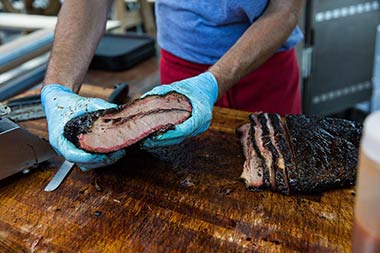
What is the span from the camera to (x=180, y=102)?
1368mm

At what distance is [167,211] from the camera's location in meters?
1.26

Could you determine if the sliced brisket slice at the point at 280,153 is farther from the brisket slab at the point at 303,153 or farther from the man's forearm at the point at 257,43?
the man's forearm at the point at 257,43

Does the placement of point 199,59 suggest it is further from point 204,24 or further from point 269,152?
point 269,152

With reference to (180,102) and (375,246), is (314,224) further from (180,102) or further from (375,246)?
(180,102)

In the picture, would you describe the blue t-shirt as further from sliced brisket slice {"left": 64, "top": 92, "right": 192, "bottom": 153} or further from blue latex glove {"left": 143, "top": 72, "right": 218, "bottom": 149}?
sliced brisket slice {"left": 64, "top": 92, "right": 192, "bottom": 153}

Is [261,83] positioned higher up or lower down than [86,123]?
lower down

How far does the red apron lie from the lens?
1932 mm

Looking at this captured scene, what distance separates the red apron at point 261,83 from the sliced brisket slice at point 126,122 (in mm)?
585

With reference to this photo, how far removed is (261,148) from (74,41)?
87 cm

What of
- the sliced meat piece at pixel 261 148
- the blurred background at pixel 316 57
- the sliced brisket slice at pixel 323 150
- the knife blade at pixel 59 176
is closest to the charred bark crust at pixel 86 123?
the knife blade at pixel 59 176

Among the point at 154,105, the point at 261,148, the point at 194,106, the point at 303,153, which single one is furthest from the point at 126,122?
the point at 303,153

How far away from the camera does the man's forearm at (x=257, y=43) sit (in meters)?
1.56

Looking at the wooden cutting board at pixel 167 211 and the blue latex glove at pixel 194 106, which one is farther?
the blue latex glove at pixel 194 106

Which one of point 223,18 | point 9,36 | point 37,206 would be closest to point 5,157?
point 37,206
